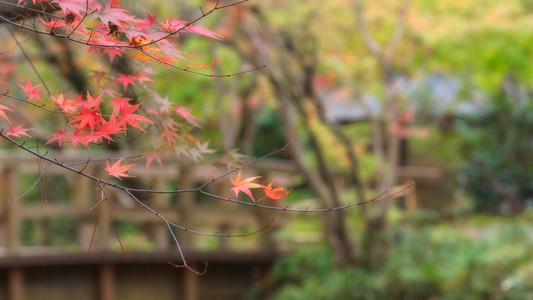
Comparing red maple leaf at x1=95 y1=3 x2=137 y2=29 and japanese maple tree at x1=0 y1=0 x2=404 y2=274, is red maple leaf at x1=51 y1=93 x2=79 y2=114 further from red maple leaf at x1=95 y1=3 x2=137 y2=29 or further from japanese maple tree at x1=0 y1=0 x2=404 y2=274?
red maple leaf at x1=95 y1=3 x2=137 y2=29

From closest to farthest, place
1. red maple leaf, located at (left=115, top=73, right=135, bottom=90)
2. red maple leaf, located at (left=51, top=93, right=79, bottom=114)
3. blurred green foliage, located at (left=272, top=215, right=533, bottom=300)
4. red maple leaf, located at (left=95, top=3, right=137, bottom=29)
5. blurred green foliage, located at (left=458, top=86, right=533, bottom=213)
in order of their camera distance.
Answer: red maple leaf, located at (left=95, top=3, right=137, bottom=29), red maple leaf, located at (left=51, top=93, right=79, bottom=114), red maple leaf, located at (left=115, top=73, right=135, bottom=90), blurred green foliage, located at (left=272, top=215, right=533, bottom=300), blurred green foliage, located at (left=458, top=86, right=533, bottom=213)

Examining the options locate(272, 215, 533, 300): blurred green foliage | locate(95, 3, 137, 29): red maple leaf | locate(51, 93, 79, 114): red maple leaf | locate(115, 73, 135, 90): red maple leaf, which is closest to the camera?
locate(95, 3, 137, 29): red maple leaf

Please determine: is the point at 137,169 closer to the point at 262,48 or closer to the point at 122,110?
the point at 262,48

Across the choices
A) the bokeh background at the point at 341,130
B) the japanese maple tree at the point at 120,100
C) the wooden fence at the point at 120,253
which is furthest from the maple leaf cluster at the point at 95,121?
the bokeh background at the point at 341,130

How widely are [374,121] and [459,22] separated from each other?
1888 mm

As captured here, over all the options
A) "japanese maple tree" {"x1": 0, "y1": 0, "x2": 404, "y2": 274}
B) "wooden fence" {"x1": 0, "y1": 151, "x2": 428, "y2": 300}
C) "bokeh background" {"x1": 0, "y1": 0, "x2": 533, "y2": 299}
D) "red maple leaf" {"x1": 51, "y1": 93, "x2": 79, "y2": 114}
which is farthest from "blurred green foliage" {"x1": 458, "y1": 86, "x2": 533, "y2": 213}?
"red maple leaf" {"x1": 51, "y1": 93, "x2": 79, "y2": 114}

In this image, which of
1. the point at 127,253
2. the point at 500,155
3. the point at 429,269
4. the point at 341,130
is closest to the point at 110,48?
the point at 127,253

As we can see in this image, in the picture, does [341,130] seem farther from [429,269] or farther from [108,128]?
[108,128]

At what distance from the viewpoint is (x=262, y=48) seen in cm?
927

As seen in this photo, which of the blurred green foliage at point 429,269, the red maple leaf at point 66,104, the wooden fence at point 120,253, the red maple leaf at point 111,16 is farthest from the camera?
the blurred green foliage at point 429,269

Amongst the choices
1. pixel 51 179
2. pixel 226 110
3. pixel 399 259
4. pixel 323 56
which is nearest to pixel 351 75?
pixel 323 56

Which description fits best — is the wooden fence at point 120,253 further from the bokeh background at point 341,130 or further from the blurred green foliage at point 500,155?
the blurred green foliage at point 500,155

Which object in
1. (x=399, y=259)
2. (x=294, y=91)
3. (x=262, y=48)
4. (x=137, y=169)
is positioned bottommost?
(x=399, y=259)

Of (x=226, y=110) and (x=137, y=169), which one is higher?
(x=226, y=110)
